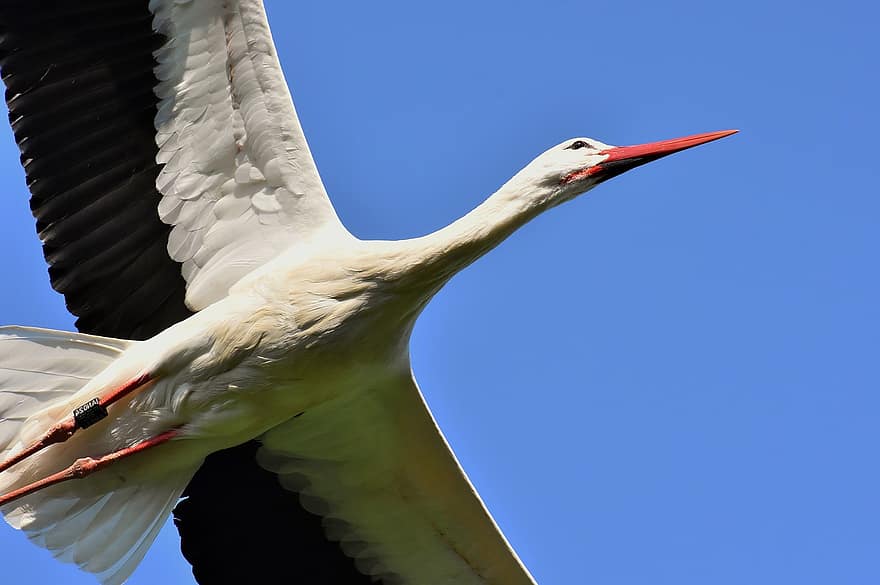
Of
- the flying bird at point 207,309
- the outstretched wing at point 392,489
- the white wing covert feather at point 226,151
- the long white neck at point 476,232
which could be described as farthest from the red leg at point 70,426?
the long white neck at point 476,232

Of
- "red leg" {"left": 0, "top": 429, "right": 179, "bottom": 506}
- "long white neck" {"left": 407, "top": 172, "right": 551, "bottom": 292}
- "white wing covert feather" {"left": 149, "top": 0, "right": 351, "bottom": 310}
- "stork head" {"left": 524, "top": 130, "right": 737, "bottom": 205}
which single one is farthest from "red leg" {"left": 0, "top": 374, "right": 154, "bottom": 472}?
"stork head" {"left": 524, "top": 130, "right": 737, "bottom": 205}

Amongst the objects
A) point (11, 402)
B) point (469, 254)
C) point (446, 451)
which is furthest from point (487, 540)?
point (11, 402)

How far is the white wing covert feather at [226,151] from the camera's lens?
974 cm

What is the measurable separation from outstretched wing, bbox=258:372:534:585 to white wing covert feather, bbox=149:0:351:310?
1035 mm

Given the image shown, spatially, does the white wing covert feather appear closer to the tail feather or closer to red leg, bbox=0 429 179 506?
the tail feather

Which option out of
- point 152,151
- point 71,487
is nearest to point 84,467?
point 71,487

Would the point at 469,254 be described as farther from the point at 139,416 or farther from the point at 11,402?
the point at 11,402

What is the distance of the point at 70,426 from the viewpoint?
30.7 feet

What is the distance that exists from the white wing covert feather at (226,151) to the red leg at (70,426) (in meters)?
0.87

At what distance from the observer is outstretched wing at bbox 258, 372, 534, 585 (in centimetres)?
1007

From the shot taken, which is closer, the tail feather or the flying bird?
the flying bird

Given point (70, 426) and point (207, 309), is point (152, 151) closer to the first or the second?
point (207, 309)

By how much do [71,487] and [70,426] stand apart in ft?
1.77

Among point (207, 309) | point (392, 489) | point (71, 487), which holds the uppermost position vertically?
point (207, 309)
